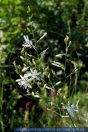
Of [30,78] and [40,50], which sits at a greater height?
[30,78]

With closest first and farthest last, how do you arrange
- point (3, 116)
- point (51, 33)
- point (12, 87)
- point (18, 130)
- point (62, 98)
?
1. point (62, 98)
2. point (18, 130)
3. point (3, 116)
4. point (12, 87)
5. point (51, 33)

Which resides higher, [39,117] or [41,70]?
[41,70]

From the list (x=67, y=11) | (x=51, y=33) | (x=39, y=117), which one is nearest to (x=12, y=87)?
(x=39, y=117)

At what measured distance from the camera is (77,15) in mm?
5301

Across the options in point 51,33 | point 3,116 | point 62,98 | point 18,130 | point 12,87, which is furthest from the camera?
point 51,33

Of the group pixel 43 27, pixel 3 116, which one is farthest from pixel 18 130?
pixel 43 27

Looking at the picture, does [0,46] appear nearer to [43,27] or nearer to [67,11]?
[43,27]

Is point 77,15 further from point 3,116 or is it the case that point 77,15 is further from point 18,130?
point 18,130

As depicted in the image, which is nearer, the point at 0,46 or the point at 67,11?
the point at 0,46

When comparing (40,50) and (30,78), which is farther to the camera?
(40,50)

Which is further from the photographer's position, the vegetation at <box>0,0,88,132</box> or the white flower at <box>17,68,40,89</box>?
the vegetation at <box>0,0,88,132</box>

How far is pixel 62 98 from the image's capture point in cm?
225

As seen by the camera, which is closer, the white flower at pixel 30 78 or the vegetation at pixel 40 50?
the white flower at pixel 30 78

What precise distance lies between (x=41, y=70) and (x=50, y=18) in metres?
2.84
